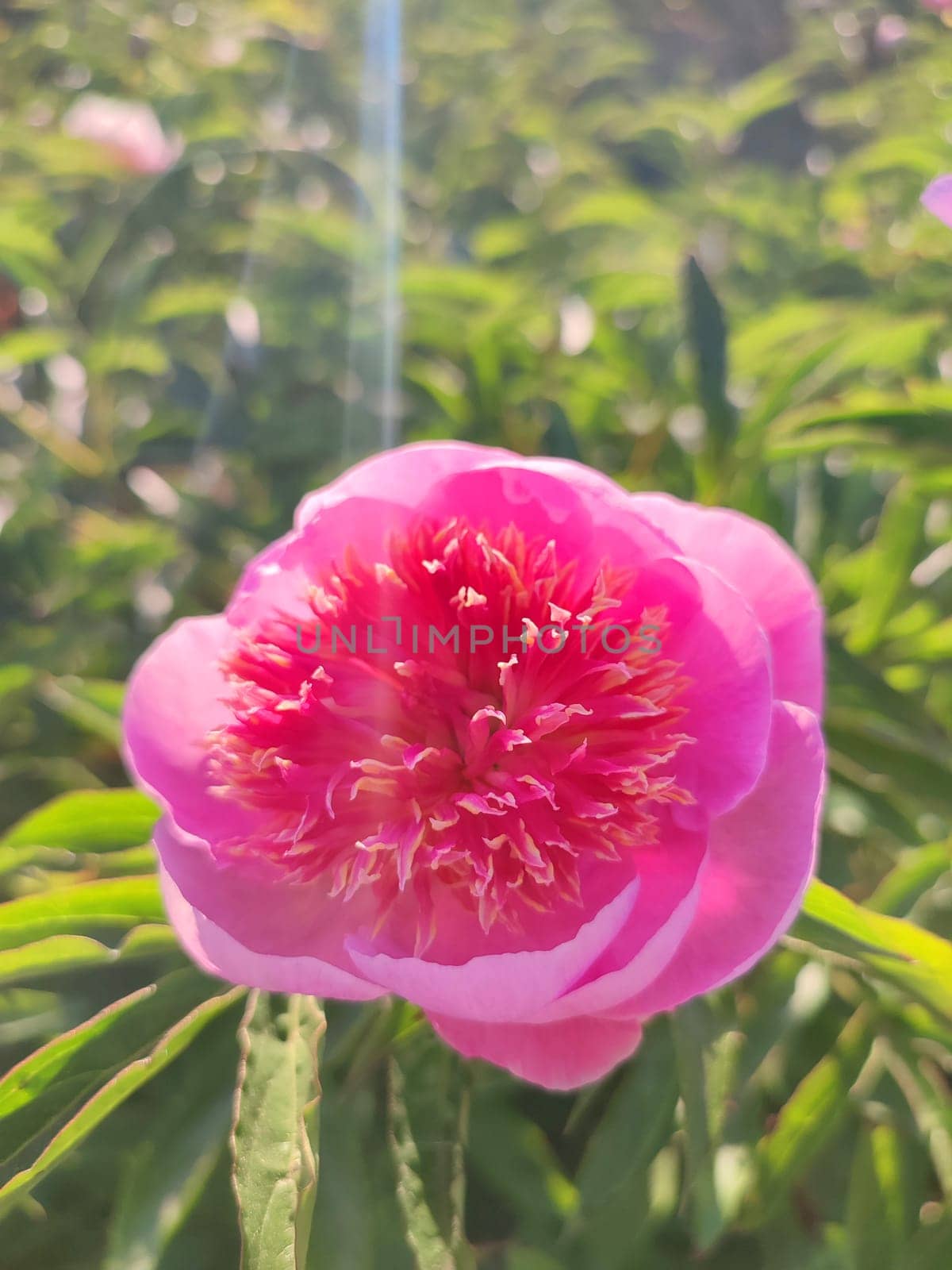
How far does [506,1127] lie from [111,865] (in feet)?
1.34

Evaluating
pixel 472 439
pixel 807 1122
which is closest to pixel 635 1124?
pixel 807 1122

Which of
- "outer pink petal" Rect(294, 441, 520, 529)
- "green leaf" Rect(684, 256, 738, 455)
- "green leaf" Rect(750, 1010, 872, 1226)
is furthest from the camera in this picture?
"green leaf" Rect(684, 256, 738, 455)

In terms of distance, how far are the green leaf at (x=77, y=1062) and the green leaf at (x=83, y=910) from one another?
0.05 meters

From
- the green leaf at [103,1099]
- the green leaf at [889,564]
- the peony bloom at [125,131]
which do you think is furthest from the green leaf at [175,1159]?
the peony bloom at [125,131]

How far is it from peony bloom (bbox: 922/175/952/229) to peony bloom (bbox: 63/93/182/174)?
1.18 metres

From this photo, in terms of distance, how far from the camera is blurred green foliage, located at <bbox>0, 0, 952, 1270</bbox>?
1.70 ft

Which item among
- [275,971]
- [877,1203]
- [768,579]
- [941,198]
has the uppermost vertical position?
[941,198]

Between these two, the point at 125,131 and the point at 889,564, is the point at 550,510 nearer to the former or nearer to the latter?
the point at 889,564

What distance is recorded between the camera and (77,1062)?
0.45m

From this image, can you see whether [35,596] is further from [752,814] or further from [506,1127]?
[752,814]

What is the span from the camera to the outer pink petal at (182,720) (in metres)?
0.51

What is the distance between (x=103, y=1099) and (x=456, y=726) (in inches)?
10.0

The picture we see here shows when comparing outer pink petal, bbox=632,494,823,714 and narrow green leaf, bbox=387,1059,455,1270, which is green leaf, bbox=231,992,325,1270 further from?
outer pink petal, bbox=632,494,823,714

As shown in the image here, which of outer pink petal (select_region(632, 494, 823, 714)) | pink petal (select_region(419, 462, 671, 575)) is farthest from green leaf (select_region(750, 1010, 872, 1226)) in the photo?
pink petal (select_region(419, 462, 671, 575))
